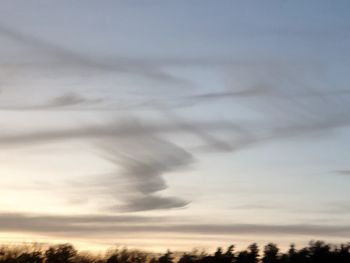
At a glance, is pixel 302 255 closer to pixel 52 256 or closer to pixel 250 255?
pixel 250 255

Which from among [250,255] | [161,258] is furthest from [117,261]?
[250,255]

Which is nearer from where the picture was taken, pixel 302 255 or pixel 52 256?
pixel 52 256

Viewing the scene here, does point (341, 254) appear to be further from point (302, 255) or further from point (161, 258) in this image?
point (161, 258)

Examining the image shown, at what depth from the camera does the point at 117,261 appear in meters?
191

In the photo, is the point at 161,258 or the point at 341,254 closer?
the point at 341,254

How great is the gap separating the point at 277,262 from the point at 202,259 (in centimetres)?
2553

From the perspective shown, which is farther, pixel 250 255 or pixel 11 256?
pixel 250 255

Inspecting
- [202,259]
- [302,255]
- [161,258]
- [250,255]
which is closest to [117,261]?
[161,258]

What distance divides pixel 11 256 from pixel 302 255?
8804 cm

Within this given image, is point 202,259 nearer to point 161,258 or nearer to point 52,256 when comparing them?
point 161,258

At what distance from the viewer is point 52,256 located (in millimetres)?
174750

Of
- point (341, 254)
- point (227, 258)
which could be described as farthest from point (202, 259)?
point (341, 254)

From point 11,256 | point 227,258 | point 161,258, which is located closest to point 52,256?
point 11,256

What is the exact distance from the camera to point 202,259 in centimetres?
19362
